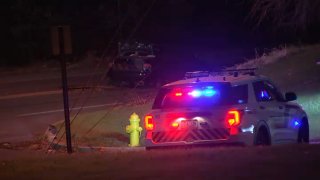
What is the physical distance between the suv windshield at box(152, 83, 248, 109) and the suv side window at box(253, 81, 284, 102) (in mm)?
460

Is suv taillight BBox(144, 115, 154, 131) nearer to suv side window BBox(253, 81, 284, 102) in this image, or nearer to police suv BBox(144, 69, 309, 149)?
police suv BBox(144, 69, 309, 149)

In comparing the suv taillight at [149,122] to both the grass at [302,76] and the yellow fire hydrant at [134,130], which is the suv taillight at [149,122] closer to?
the yellow fire hydrant at [134,130]

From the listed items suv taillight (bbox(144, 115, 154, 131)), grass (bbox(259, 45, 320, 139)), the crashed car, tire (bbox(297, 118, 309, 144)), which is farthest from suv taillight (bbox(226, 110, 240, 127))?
the crashed car

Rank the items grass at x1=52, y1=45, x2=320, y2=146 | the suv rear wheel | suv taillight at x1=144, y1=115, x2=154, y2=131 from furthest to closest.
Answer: grass at x1=52, y1=45, x2=320, y2=146, the suv rear wheel, suv taillight at x1=144, y1=115, x2=154, y2=131

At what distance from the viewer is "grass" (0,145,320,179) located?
27.9ft

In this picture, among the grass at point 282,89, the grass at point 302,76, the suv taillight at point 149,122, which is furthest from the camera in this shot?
the grass at point 302,76

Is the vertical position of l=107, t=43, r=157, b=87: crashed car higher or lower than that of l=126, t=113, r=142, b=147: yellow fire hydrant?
higher

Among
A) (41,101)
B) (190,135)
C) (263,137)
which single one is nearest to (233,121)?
(190,135)

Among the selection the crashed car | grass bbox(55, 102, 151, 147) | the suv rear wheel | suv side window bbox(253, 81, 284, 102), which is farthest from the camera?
the crashed car

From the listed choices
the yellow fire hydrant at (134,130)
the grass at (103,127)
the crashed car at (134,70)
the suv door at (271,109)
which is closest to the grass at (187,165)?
the suv door at (271,109)

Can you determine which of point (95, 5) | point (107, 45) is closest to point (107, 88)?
point (107, 45)

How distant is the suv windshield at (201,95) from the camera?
38.3 feet

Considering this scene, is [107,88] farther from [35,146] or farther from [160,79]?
[35,146]

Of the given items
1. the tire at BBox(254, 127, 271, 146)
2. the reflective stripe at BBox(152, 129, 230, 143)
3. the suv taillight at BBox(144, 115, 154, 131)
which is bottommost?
the tire at BBox(254, 127, 271, 146)
